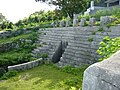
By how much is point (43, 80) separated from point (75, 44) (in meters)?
3.50

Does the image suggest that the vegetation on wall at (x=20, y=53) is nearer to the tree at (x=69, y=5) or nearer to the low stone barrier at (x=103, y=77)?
the tree at (x=69, y=5)

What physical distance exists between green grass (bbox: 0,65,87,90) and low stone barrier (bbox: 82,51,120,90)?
4.44 metres

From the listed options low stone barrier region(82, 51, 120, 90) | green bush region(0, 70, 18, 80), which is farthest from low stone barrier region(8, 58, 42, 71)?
low stone barrier region(82, 51, 120, 90)

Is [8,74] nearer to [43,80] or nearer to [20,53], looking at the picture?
[43,80]

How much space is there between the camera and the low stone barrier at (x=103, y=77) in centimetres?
201

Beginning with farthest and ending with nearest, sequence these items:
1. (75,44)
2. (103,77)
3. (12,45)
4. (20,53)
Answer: (12,45) < (20,53) < (75,44) < (103,77)

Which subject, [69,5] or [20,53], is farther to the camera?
[69,5]

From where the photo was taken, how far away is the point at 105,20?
10602 mm

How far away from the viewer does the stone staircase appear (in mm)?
9639

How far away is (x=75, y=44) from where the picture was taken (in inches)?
438

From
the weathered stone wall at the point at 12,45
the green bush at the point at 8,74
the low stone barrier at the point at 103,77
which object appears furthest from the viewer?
the weathered stone wall at the point at 12,45

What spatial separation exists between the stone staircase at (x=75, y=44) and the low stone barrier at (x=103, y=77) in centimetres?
695

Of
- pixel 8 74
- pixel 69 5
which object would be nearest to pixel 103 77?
pixel 8 74

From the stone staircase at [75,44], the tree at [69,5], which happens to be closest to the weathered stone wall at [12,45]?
the stone staircase at [75,44]
